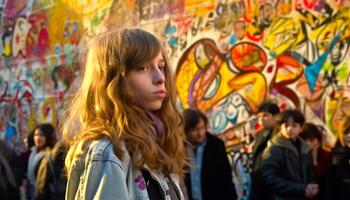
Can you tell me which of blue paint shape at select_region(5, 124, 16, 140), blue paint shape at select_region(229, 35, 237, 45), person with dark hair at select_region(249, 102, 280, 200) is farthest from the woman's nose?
blue paint shape at select_region(5, 124, 16, 140)

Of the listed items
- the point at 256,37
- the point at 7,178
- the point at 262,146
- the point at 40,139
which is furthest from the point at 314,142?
the point at 7,178

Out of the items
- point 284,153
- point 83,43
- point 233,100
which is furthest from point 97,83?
point 83,43

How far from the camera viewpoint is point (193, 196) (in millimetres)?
7094

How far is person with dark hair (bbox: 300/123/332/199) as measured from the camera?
24.9 ft

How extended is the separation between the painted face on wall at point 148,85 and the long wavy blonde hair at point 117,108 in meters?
0.02

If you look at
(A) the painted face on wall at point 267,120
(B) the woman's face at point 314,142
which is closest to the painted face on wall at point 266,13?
(A) the painted face on wall at point 267,120

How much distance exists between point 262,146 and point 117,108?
5.15 meters

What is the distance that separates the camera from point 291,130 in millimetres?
7051

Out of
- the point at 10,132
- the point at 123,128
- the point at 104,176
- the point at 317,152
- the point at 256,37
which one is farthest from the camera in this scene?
the point at 10,132

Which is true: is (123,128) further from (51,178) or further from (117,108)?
(51,178)

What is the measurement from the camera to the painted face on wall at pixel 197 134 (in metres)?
7.12

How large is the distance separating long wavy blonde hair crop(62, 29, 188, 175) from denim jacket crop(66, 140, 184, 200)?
31 mm

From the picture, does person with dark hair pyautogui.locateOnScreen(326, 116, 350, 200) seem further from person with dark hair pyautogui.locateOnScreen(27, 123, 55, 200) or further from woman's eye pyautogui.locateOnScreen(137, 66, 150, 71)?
woman's eye pyautogui.locateOnScreen(137, 66, 150, 71)

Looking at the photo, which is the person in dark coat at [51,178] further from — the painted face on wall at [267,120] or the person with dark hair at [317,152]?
the person with dark hair at [317,152]
